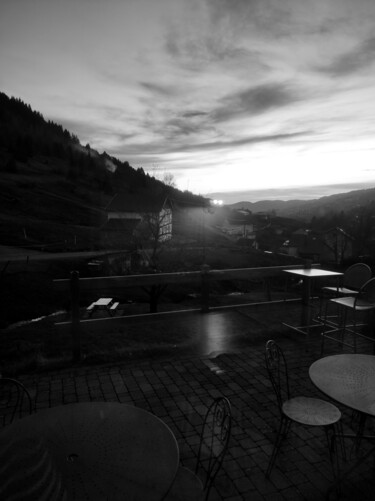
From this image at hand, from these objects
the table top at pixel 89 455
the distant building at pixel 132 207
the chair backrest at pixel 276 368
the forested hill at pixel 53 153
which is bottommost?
the chair backrest at pixel 276 368

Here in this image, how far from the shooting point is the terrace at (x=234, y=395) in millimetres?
2602

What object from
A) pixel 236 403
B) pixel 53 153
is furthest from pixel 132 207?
pixel 53 153

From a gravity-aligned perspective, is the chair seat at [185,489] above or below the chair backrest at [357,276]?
below

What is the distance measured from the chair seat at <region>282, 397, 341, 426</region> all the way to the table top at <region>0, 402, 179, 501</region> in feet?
3.97

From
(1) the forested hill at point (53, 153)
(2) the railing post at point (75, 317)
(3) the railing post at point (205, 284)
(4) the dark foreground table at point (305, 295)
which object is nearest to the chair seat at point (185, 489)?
(2) the railing post at point (75, 317)

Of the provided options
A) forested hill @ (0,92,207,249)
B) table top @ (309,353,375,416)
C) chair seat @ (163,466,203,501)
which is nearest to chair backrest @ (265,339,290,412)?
table top @ (309,353,375,416)

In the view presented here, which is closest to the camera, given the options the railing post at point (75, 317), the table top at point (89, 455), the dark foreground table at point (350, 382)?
the table top at point (89, 455)

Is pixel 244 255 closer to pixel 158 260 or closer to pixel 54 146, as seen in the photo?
pixel 158 260

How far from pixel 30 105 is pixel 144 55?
14663cm

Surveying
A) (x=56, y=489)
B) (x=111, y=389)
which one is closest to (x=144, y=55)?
(x=111, y=389)

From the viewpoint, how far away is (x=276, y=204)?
194750mm

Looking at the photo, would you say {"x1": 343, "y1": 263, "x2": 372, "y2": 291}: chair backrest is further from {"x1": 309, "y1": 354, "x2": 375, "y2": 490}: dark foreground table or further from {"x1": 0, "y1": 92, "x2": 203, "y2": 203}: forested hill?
{"x1": 0, "y1": 92, "x2": 203, "y2": 203}: forested hill

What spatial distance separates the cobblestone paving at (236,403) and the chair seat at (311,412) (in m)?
0.41

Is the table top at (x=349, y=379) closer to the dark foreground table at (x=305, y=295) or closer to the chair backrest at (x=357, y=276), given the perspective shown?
the chair backrest at (x=357, y=276)
